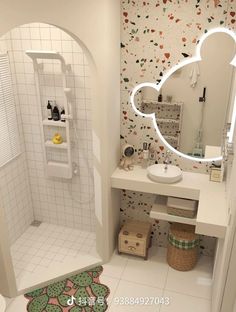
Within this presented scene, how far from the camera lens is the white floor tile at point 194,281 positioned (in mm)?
3033

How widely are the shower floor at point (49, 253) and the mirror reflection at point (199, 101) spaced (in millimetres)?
1602

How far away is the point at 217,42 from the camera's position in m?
2.69

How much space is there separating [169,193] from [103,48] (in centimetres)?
147

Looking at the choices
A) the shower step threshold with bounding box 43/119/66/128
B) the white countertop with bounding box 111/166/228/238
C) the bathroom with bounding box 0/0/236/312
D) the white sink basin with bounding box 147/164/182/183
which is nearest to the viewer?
the white countertop with bounding box 111/166/228/238

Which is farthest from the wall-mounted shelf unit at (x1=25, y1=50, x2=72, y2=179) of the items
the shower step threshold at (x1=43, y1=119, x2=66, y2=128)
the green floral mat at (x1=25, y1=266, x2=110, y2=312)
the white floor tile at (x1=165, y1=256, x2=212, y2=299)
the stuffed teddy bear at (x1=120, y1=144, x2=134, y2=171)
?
the white floor tile at (x1=165, y1=256, x2=212, y2=299)

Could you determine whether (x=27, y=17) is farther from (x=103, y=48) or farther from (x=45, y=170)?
(x=45, y=170)

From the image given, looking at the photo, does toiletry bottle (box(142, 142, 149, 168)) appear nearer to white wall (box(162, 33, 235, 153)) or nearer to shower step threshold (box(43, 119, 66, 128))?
white wall (box(162, 33, 235, 153))

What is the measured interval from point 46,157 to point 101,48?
4.85ft

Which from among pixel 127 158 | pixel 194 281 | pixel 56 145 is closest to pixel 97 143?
pixel 127 158

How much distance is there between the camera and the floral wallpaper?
266 centimetres

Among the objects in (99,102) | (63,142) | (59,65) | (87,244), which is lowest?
(87,244)

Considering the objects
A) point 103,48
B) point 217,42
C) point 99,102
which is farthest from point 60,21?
point 217,42

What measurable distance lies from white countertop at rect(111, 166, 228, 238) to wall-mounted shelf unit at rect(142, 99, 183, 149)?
0.41 m

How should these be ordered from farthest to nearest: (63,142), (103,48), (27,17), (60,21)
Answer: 1. (63,142)
2. (103,48)
3. (60,21)
4. (27,17)
